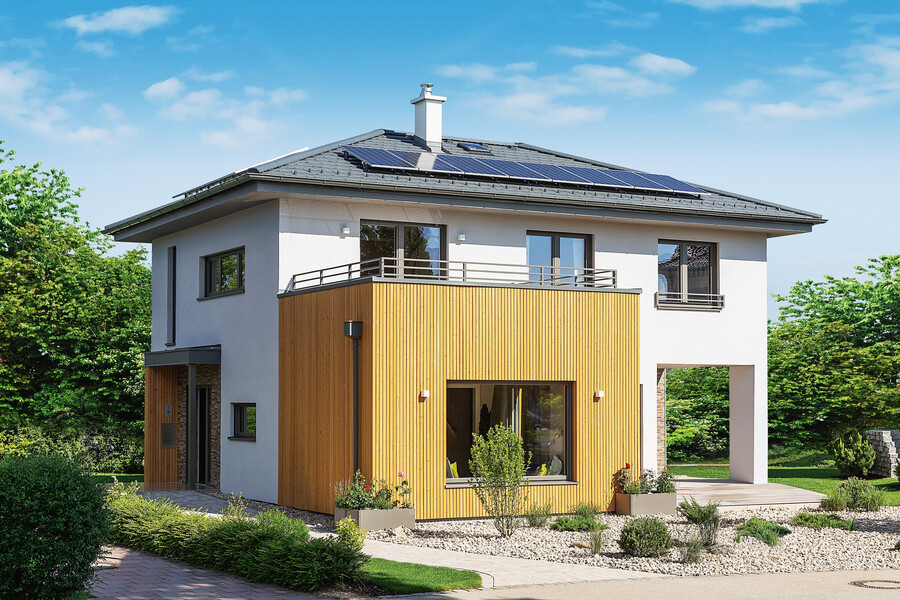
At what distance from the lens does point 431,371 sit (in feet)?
54.5

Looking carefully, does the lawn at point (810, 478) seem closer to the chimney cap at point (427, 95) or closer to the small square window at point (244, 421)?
the small square window at point (244, 421)

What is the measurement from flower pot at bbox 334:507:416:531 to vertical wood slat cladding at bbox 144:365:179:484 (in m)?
8.87

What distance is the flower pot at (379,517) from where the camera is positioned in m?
15.3

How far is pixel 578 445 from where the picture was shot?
17.7 meters

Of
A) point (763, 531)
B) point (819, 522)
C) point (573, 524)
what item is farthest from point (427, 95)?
point (763, 531)

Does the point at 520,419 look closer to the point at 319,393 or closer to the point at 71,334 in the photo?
the point at 319,393

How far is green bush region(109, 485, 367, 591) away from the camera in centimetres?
1081

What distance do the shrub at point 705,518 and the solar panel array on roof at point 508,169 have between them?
703cm

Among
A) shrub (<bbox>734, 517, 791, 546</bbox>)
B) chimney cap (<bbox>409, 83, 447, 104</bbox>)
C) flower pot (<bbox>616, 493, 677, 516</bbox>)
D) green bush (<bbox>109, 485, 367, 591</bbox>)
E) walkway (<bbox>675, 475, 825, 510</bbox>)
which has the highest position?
chimney cap (<bbox>409, 83, 447, 104</bbox>)

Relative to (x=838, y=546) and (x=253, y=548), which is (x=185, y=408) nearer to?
(x=253, y=548)

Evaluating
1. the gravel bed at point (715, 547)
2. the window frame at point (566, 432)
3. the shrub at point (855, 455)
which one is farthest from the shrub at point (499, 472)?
the shrub at point (855, 455)

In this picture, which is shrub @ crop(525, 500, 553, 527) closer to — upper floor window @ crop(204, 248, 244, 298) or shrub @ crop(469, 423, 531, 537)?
shrub @ crop(469, 423, 531, 537)

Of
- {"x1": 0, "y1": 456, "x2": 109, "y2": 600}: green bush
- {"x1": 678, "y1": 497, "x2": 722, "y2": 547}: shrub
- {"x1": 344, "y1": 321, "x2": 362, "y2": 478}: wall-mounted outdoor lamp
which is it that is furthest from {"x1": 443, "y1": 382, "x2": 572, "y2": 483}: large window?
{"x1": 0, "y1": 456, "x2": 109, "y2": 600}: green bush

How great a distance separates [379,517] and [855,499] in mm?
8643
